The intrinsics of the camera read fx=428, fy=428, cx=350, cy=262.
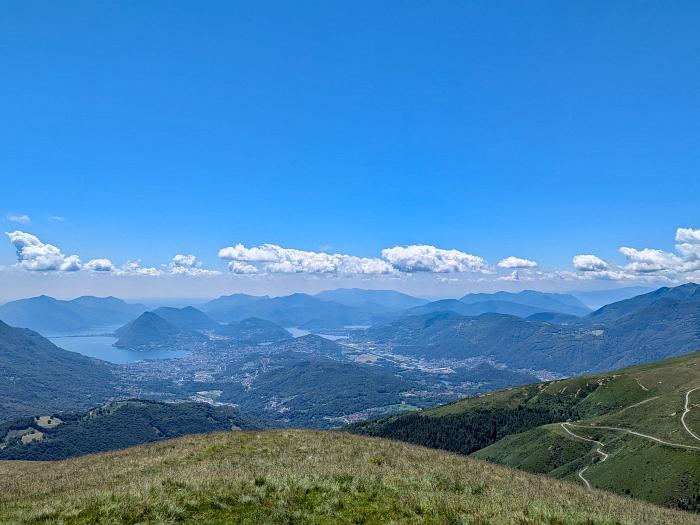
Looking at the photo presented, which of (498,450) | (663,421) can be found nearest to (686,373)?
(663,421)

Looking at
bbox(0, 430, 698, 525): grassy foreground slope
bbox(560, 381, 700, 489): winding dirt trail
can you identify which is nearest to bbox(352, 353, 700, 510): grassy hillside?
bbox(560, 381, 700, 489): winding dirt trail

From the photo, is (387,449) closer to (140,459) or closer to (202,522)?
(140,459)

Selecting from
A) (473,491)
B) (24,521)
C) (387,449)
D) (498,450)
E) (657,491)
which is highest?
(24,521)

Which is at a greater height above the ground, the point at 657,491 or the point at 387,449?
the point at 387,449

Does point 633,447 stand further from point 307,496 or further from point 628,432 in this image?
point 307,496

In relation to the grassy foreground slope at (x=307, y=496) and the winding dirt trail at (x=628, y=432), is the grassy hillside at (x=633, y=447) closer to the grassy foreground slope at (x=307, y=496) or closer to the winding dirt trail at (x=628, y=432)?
the winding dirt trail at (x=628, y=432)

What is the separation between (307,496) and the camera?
1833 cm

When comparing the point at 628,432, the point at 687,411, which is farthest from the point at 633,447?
the point at 687,411

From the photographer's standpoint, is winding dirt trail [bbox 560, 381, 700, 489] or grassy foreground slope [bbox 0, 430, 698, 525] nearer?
grassy foreground slope [bbox 0, 430, 698, 525]

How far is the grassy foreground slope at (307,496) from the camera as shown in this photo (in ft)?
52.2

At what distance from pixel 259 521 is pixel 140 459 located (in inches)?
732

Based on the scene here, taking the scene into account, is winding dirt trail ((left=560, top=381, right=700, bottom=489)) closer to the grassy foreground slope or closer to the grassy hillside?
the grassy hillside

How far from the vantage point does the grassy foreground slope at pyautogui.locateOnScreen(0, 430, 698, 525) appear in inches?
627

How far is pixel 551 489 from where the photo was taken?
76.2 ft
